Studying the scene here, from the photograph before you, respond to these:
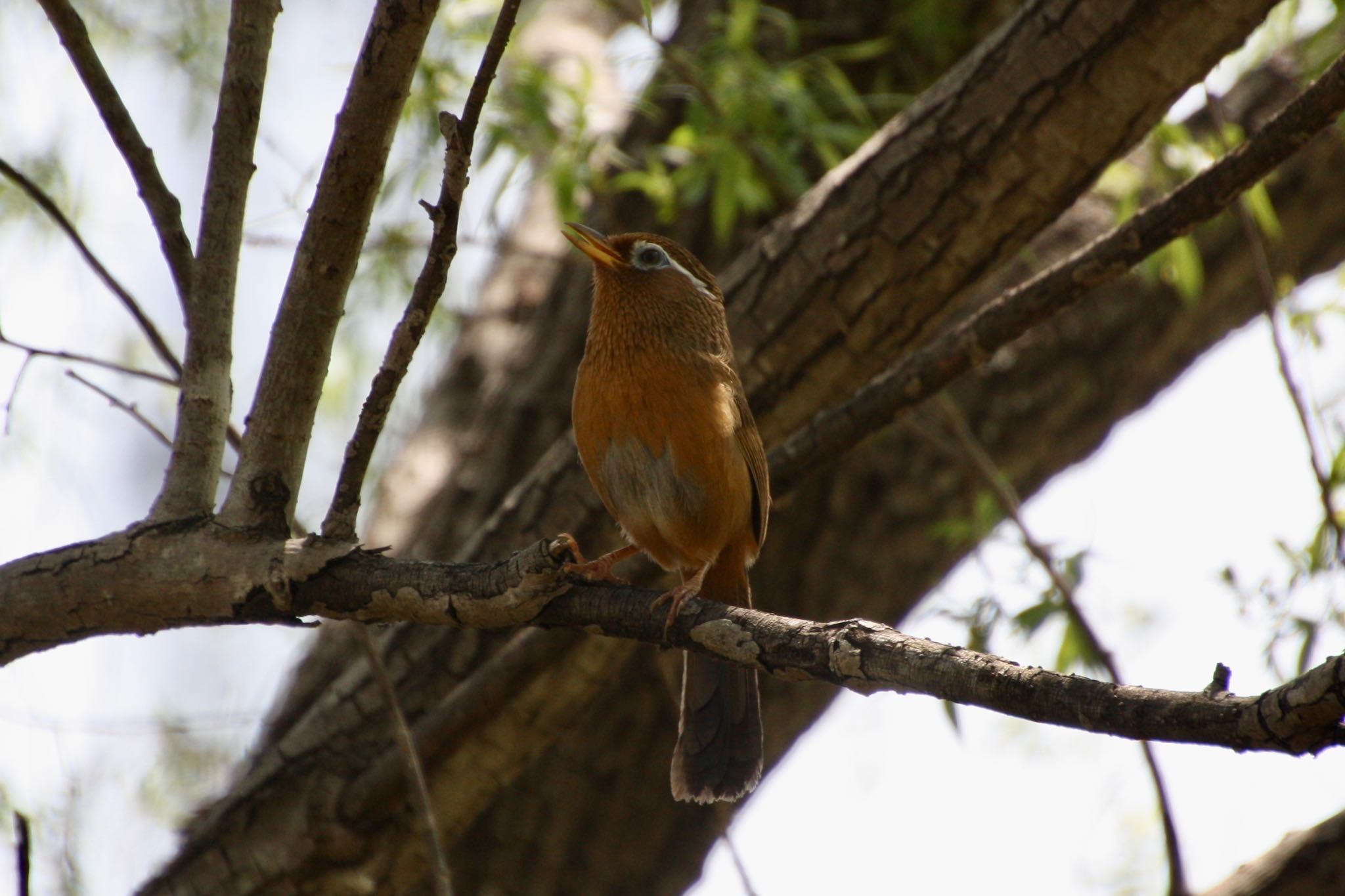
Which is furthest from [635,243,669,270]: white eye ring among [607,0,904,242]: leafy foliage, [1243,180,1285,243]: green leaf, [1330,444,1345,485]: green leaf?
[1330,444,1345,485]: green leaf

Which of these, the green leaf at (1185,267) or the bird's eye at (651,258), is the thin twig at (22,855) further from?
the green leaf at (1185,267)

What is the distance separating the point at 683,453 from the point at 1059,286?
4.07 feet

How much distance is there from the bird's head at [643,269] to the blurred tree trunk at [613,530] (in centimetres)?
24

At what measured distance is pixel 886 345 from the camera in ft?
13.9

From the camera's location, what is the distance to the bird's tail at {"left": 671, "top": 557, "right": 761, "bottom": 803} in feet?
13.0

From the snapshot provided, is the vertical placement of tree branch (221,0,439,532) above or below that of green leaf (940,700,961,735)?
above

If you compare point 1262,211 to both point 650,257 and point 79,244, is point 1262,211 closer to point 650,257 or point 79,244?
point 650,257

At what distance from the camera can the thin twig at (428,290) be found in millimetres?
2420

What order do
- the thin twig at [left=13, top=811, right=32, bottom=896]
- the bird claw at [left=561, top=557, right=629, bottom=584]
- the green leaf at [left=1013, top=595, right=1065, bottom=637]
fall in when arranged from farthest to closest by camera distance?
1. the green leaf at [left=1013, top=595, right=1065, bottom=637]
2. the bird claw at [left=561, top=557, right=629, bottom=584]
3. the thin twig at [left=13, top=811, right=32, bottom=896]

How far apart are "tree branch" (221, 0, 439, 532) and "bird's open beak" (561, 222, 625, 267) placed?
1.48 meters

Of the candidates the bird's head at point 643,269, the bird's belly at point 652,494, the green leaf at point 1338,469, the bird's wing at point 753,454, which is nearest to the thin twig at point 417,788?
the bird's belly at point 652,494

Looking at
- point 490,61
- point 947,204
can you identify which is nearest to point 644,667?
point 947,204

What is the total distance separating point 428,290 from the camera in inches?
101

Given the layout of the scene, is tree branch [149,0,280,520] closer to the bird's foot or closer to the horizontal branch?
the horizontal branch
